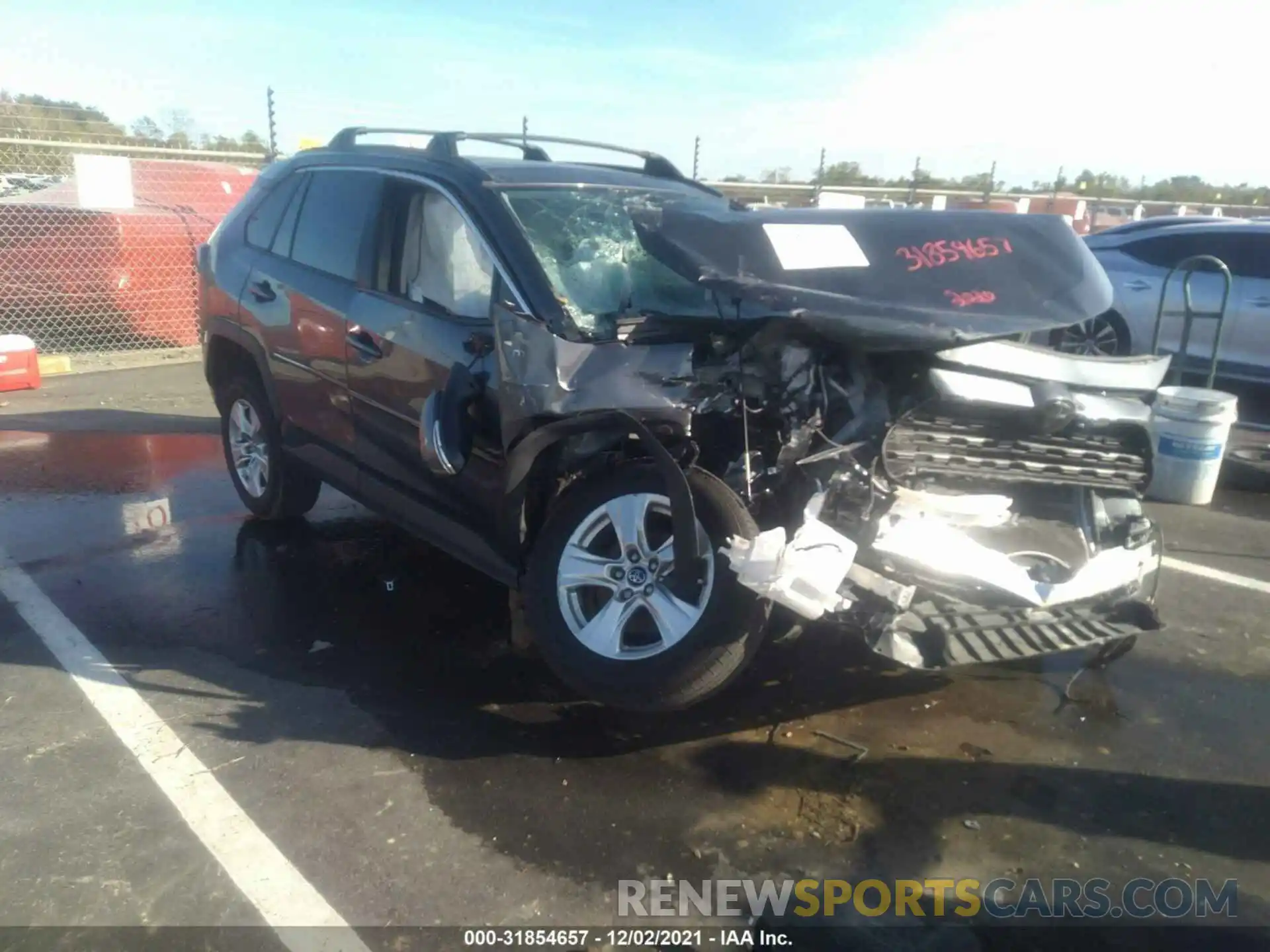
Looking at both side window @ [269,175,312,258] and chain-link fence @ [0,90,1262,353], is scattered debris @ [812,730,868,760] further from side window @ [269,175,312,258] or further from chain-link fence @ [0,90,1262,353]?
chain-link fence @ [0,90,1262,353]

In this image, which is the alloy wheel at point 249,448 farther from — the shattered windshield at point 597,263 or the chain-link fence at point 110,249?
the chain-link fence at point 110,249

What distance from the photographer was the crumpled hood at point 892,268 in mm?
3271

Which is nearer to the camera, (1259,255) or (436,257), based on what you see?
(436,257)

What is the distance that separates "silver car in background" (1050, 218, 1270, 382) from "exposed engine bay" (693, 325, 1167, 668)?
15.8 ft

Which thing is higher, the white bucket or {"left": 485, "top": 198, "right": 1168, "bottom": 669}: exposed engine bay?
{"left": 485, "top": 198, "right": 1168, "bottom": 669}: exposed engine bay

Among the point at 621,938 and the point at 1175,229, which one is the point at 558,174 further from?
the point at 1175,229

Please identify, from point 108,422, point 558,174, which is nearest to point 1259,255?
point 558,174

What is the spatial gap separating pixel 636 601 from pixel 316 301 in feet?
7.40

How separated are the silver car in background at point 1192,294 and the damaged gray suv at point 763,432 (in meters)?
4.90

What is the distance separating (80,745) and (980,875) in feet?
9.47

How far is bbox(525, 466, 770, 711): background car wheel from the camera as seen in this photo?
127 inches

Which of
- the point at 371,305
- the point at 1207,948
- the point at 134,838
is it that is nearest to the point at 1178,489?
the point at 1207,948

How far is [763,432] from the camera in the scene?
350cm

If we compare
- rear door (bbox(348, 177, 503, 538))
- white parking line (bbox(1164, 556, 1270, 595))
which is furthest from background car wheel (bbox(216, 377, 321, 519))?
white parking line (bbox(1164, 556, 1270, 595))
